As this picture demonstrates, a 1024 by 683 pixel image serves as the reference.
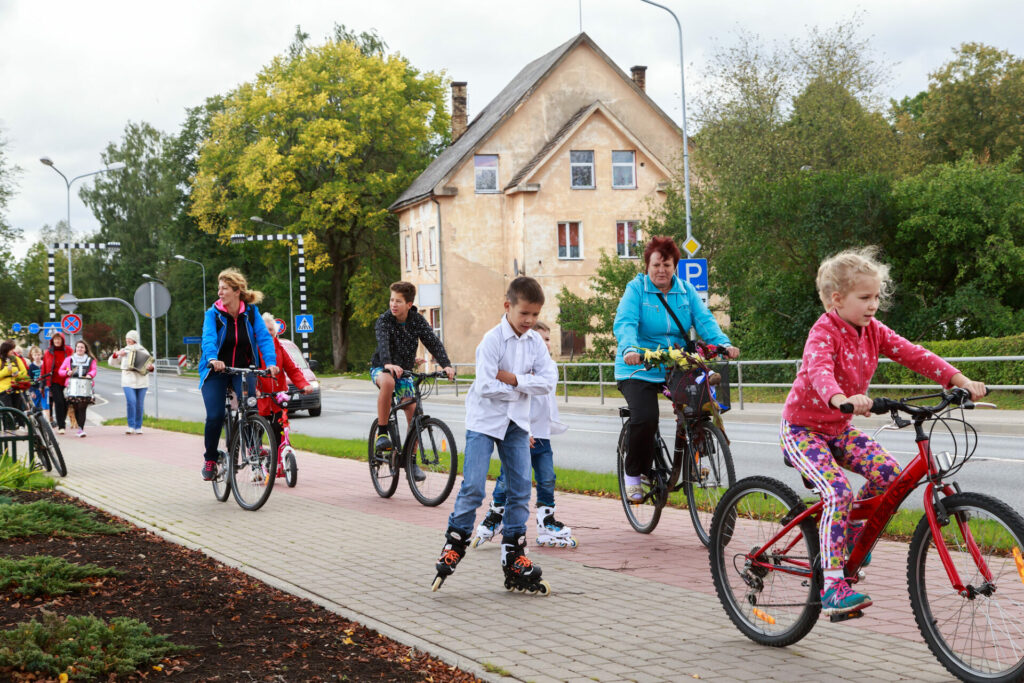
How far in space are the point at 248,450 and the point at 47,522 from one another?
2330 mm

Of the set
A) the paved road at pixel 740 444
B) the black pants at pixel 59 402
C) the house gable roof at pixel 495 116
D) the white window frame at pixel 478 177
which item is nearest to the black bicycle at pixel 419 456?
the paved road at pixel 740 444

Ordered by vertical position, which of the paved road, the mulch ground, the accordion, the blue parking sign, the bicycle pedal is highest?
the blue parking sign

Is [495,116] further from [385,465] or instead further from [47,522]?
[47,522]

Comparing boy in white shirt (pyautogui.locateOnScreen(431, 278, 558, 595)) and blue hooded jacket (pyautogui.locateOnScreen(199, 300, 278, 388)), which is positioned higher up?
blue hooded jacket (pyautogui.locateOnScreen(199, 300, 278, 388))

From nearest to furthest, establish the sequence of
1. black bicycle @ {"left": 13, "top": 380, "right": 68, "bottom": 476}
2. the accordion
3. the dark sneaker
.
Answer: the dark sneaker, black bicycle @ {"left": 13, "top": 380, "right": 68, "bottom": 476}, the accordion

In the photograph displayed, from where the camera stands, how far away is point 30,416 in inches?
541

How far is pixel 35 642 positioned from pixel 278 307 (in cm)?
5904

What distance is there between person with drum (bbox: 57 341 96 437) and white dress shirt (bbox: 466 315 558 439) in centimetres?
1664

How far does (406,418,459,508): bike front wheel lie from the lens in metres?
10.0

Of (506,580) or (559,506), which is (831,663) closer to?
(506,580)

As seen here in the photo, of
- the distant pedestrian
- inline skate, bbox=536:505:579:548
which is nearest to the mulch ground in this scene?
inline skate, bbox=536:505:579:548

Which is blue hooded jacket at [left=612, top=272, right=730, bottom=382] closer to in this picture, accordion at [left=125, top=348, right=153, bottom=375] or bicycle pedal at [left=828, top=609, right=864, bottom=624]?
bicycle pedal at [left=828, top=609, right=864, bottom=624]

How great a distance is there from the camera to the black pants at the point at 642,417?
26.0 ft

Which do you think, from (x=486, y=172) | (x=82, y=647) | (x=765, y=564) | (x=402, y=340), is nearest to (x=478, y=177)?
(x=486, y=172)
